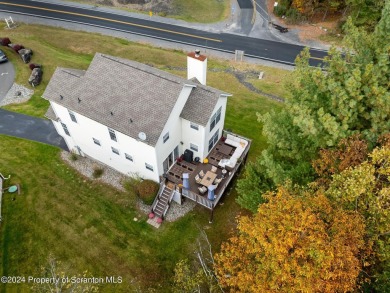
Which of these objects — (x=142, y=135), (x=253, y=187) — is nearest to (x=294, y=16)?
(x=253, y=187)

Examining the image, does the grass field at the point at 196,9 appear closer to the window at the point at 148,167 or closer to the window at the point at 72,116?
the window at the point at 72,116

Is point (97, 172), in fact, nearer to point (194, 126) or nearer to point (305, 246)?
point (194, 126)

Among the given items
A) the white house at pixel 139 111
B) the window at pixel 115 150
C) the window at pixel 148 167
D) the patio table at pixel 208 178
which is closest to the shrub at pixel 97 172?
the white house at pixel 139 111

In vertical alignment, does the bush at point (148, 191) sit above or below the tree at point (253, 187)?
below

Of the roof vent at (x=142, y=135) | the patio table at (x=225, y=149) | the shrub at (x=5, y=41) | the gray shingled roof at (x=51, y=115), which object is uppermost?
the roof vent at (x=142, y=135)

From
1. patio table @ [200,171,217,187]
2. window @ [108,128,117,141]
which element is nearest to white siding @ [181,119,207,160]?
patio table @ [200,171,217,187]

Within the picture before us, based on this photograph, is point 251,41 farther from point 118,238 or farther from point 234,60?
point 118,238

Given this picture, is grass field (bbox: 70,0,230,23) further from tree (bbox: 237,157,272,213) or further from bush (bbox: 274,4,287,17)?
tree (bbox: 237,157,272,213)
